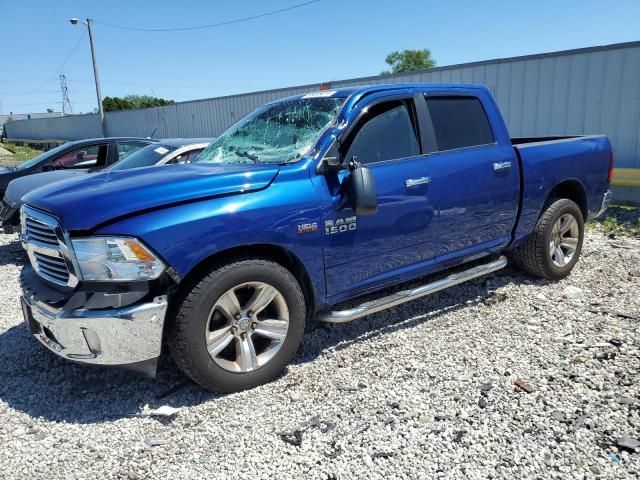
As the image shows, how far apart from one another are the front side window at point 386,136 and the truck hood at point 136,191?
0.68m

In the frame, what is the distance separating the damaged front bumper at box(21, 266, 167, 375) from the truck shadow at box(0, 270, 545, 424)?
1.30ft

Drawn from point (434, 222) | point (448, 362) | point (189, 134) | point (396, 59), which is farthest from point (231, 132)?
point (396, 59)

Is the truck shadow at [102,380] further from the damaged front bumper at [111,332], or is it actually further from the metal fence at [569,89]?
the metal fence at [569,89]

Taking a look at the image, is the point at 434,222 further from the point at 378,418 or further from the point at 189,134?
the point at 189,134

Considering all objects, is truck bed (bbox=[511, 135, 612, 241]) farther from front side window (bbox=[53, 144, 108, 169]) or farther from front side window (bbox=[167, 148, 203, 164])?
front side window (bbox=[53, 144, 108, 169])

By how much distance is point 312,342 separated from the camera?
389cm

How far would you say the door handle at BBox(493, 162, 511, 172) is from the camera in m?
4.20

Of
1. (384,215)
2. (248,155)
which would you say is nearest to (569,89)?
(384,215)

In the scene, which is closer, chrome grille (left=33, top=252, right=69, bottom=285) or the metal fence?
chrome grille (left=33, top=252, right=69, bottom=285)

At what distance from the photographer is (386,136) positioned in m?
3.70

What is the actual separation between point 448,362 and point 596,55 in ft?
25.4

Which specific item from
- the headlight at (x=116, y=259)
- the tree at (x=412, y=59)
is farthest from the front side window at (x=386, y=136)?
the tree at (x=412, y=59)

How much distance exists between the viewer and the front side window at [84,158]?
7732 millimetres

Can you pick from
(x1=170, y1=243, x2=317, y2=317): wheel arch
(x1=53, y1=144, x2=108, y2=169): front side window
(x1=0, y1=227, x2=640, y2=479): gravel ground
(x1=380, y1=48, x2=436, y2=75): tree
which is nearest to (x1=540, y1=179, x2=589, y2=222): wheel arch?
(x1=0, y1=227, x2=640, y2=479): gravel ground
